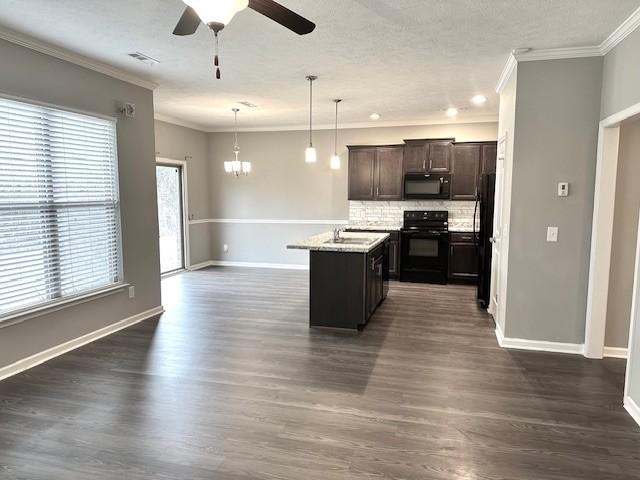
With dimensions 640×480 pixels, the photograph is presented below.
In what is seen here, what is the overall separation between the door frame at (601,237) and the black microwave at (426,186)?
3295 millimetres

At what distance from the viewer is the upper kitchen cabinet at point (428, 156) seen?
6762mm

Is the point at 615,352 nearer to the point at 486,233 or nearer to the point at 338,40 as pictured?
the point at 486,233

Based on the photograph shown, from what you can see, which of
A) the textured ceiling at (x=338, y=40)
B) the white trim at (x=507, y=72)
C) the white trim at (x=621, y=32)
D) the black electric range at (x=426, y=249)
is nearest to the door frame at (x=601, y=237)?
the white trim at (x=621, y=32)

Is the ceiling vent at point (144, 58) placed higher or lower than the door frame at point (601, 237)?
higher

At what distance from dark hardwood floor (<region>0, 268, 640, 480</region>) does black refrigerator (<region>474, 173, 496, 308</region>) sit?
0.91 m

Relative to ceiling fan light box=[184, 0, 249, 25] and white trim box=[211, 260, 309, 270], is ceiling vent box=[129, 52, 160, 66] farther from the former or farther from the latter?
white trim box=[211, 260, 309, 270]

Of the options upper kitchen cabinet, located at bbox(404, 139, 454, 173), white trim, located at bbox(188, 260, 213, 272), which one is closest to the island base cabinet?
upper kitchen cabinet, located at bbox(404, 139, 454, 173)

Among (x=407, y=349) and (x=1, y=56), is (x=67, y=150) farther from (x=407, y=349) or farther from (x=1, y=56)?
(x=407, y=349)

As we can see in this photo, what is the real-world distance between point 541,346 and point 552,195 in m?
1.39

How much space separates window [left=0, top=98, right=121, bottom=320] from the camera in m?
3.26

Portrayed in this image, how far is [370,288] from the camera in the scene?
4473mm

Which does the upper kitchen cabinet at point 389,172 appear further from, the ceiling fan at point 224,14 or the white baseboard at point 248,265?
the ceiling fan at point 224,14

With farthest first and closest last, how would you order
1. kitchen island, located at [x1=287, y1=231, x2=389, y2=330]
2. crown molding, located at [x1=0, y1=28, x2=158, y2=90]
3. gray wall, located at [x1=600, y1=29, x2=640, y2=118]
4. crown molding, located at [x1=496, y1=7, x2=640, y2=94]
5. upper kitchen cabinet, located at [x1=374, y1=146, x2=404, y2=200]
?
upper kitchen cabinet, located at [x1=374, y1=146, x2=404, y2=200], kitchen island, located at [x1=287, y1=231, x2=389, y2=330], crown molding, located at [x1=0, y1=28, x2=158, y2=90], crown molding, located at [x1=496, y1=7, x2=640, y2=94], gray wall, located at [x1=600, y1=29, x2=640, y2=118]

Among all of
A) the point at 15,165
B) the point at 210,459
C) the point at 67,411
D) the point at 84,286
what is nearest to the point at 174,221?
the point at 84,286
